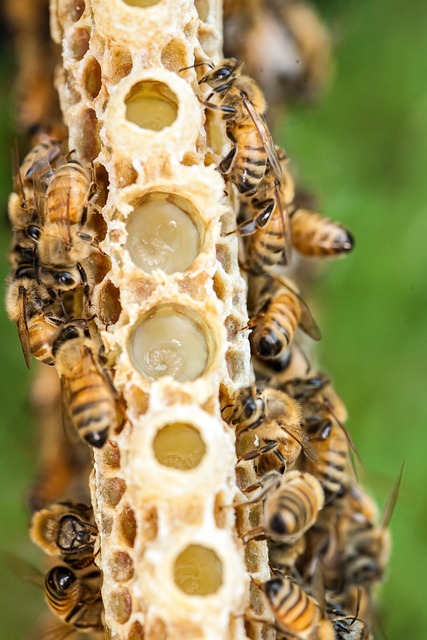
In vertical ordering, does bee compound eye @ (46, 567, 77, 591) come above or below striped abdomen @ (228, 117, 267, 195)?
below

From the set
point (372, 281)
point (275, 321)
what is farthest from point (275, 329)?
point (372, 281)

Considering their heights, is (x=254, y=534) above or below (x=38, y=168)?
below

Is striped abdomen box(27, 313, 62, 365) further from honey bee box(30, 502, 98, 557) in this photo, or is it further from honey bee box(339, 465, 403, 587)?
honey bee box(339, 465, 403, 587)

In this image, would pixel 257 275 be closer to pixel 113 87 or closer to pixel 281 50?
pixel 113 87

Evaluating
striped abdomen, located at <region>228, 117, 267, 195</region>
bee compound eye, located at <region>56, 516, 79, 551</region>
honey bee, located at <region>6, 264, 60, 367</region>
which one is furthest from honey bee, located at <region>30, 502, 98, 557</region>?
striped abdomen, located at <region>228, 117, 267, 195</region>

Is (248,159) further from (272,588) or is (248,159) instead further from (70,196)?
(272,588)

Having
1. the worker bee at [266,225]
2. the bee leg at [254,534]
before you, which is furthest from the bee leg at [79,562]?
the worker bee at [266,225]
